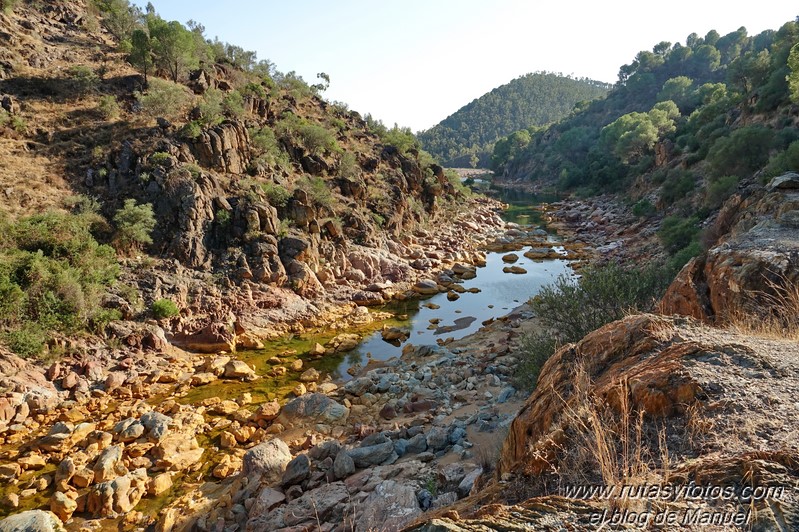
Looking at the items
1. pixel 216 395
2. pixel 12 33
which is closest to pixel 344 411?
pixel 216 395

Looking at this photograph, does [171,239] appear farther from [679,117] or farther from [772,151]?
[679,117]

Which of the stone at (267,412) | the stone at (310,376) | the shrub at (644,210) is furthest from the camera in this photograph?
the shrub at (644,210)

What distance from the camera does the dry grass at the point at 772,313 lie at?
4707 millimetres

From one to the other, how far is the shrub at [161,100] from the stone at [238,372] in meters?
14.3

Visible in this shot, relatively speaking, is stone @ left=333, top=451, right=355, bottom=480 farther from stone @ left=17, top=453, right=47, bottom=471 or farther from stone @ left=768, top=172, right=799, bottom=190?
stone @ left=768, top=172, right=799, bottom=190

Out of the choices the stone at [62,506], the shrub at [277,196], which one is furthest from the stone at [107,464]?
the shrub at [277,196]

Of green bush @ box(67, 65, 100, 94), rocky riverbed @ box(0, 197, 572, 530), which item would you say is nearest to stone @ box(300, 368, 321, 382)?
rocky riverbed @ box(0, 197, 572, 530)

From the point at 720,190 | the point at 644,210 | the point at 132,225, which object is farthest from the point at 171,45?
the point at 644,210

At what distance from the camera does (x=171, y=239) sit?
1616cm

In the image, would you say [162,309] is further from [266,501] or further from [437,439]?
[437,439]

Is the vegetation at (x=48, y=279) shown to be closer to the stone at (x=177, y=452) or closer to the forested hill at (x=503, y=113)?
the stone at (x=177, y=452)

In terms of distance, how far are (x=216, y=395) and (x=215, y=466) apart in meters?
3.18

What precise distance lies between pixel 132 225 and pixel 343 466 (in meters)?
12.9

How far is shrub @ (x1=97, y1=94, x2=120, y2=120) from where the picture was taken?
62.7 ft
